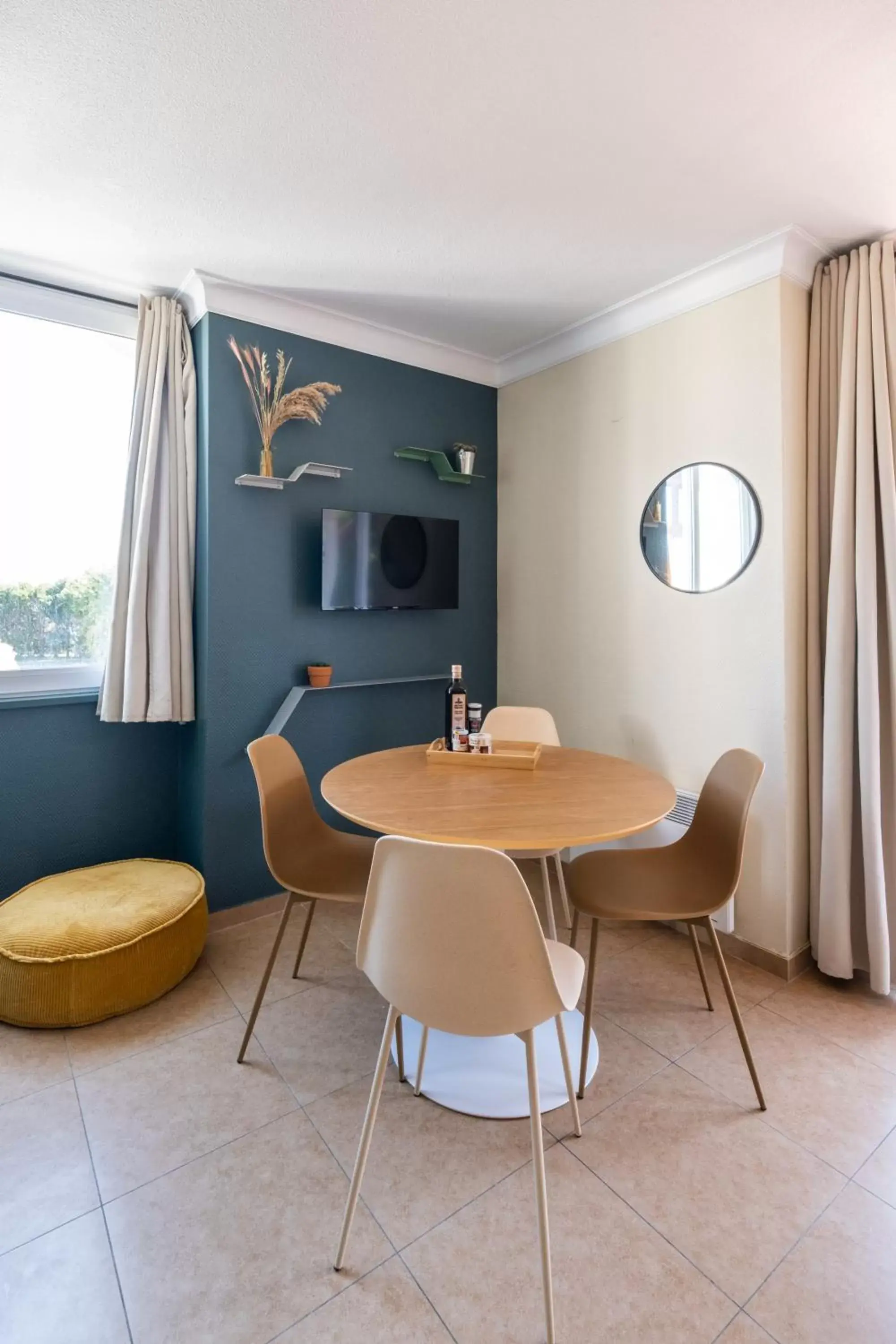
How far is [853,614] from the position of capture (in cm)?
229

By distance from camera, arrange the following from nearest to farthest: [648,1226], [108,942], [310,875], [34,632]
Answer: [648,1226] → [310,875] → [108,942] → [34,632]

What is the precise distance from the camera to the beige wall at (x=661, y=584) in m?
2.38

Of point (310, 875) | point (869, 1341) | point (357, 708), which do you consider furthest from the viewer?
point (357, 708)

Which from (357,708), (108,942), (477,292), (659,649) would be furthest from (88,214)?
(659,649)

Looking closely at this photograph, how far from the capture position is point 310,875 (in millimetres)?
1944

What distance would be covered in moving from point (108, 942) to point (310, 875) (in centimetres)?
74

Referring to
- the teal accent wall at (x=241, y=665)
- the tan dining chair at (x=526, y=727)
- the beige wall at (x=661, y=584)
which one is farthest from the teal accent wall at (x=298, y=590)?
the tan dining chair at (x=526, y=727)

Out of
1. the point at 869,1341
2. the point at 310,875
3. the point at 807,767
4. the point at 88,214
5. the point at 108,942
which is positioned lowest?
the point at 869,1341

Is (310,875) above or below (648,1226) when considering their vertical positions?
above

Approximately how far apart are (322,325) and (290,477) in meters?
0.71

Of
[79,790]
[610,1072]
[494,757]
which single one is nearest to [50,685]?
[79,790]

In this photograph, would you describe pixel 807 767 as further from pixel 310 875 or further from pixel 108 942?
pixel 108 942

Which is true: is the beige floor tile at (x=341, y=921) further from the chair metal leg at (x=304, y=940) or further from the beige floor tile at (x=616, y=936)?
the beige floor tile at (x=616, y=936)

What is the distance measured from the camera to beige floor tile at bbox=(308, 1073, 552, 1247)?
4.77 ft
